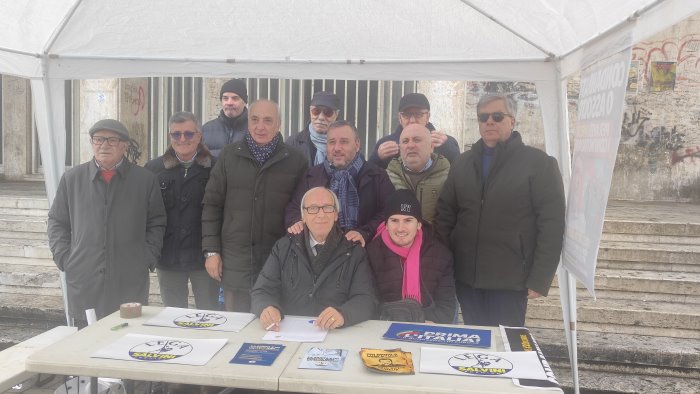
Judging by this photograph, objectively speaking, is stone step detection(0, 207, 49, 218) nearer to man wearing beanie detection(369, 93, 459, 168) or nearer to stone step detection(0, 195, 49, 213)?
stone step detection(0, 195, 49, 213)

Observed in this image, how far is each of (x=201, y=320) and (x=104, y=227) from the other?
119 cm

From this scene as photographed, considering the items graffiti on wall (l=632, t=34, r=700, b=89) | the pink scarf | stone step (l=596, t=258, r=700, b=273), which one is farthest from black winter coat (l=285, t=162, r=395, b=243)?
graffiti on wall (l=632, t=34, r=700, b=89)

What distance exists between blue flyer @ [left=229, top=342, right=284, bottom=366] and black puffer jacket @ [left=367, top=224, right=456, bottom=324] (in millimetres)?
934

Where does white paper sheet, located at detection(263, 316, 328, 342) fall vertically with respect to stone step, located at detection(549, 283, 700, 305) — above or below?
above

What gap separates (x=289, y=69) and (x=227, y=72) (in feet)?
1.56

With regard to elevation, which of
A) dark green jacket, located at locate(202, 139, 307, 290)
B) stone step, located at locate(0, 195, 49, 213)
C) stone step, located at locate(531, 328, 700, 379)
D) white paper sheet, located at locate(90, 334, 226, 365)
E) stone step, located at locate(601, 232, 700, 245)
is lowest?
stone step, located at locate(531, 328, 700, 379)

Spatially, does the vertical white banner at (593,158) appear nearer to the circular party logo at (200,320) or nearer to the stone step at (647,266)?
the circular party logo at (200,320)

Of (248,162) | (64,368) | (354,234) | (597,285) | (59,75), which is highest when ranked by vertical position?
(59,75)

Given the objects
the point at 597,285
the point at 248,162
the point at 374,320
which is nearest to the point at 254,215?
the point at 248,162

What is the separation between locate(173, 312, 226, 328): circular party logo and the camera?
3.07m

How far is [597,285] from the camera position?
247 inches

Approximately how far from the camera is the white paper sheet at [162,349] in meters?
2.58

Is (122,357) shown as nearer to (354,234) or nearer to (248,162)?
(354,234)

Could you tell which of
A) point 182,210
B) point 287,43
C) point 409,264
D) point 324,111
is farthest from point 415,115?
point 182,210
